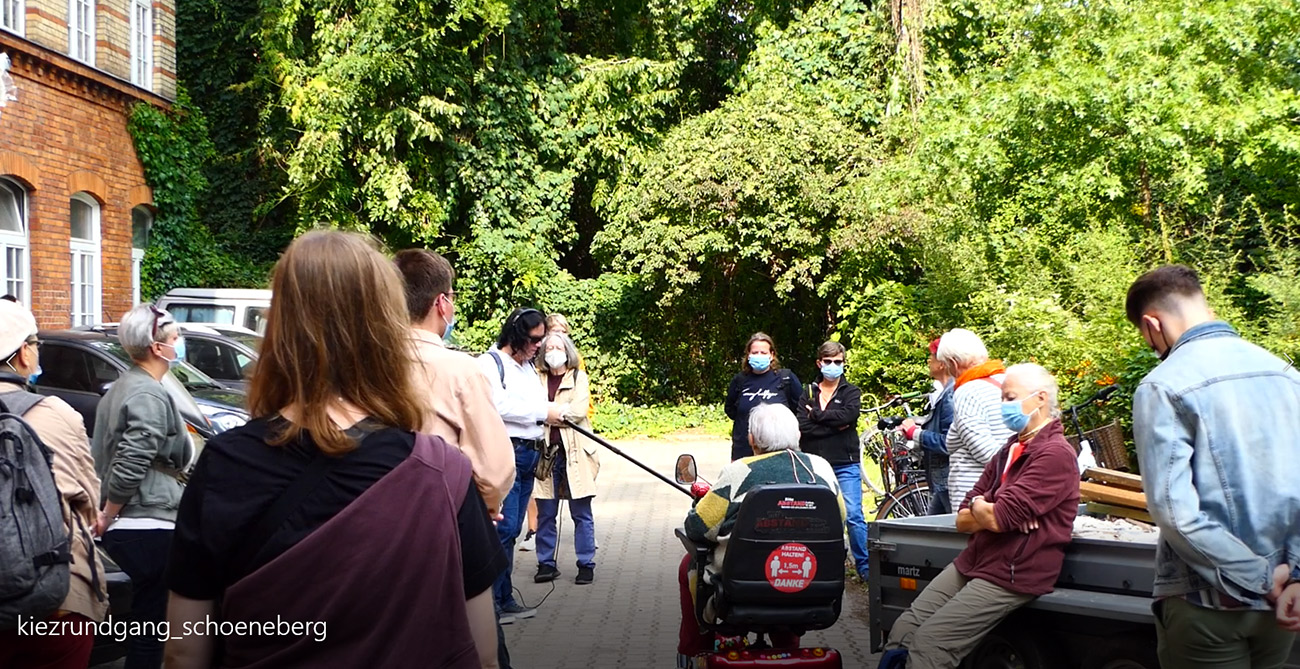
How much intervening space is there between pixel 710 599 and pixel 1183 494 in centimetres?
263

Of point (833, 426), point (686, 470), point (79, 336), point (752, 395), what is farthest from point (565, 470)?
point (79, 336)

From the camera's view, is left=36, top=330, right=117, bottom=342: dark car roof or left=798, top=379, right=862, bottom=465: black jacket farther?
left=36, top=330, right=117, bottom=342: dark car roof

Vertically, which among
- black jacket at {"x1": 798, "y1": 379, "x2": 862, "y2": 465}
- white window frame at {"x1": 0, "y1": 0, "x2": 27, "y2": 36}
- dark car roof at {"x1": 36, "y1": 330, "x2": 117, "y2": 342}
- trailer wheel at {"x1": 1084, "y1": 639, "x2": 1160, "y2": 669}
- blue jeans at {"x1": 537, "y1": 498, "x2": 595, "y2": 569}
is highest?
white window frame at {"x1": 0, "y1": 0, "x2": 27, "y2": 36}

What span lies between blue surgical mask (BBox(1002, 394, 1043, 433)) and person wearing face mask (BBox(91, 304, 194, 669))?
3.65 m

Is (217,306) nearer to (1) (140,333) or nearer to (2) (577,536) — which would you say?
(2) (577,536)

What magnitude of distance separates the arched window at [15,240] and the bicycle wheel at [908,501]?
14173mm

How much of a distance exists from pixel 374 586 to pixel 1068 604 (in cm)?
334

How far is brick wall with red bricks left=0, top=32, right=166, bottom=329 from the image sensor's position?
59.0ft

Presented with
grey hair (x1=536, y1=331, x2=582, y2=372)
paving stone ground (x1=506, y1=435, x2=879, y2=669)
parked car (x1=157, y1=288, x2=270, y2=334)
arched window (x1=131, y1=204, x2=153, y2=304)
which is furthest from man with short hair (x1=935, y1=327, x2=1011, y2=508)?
arched window (x1=131, y1=204, x2=153, y2=304)

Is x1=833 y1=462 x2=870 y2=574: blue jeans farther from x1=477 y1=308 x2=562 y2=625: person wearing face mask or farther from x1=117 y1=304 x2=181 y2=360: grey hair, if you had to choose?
x1=117 y1=304 x2=181 y2=360: grey hair

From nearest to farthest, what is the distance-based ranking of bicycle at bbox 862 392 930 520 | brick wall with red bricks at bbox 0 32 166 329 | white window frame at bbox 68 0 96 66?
bicycle at bbox 862 392 930 520 → brick wall with red bricks at bbox 0 32 166 329 → white window frame at bbox 68 0 96 66

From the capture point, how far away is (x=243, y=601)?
235 centimetres

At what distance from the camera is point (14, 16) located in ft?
58.8

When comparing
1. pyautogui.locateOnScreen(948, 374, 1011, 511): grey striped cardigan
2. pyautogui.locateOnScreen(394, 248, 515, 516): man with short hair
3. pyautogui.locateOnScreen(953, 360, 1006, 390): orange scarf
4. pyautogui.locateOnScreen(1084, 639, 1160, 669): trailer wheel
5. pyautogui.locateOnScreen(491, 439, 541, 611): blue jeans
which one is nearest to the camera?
pyautogui.locateOnScreen(394, 248, 515, 516): man with short hair
